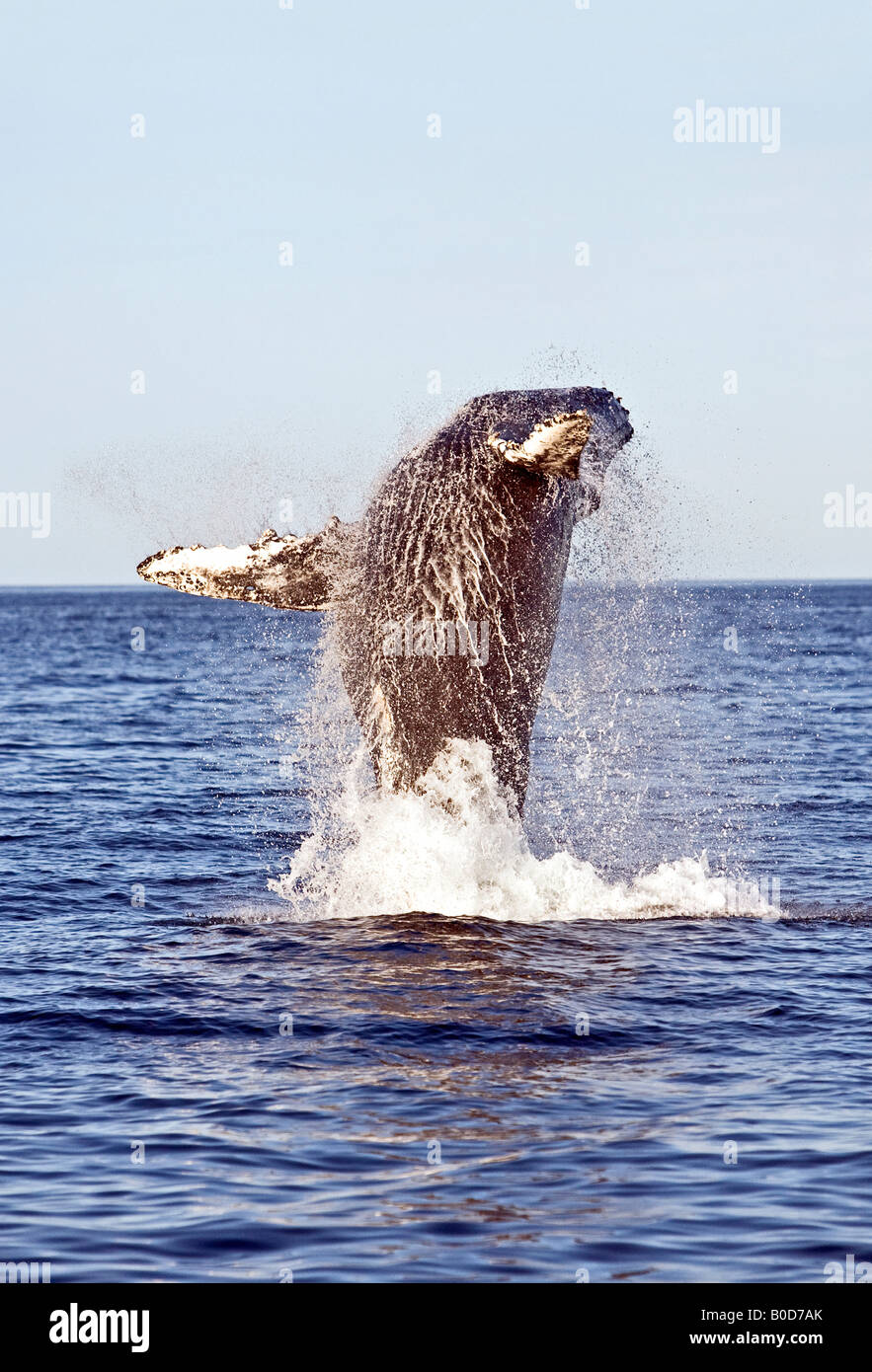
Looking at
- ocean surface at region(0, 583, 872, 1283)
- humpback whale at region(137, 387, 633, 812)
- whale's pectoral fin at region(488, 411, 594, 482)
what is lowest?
ocean surface at region(0, 583, 872, 1283)

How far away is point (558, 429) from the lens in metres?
11.8

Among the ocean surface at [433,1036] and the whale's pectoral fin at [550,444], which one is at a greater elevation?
the whale's pectoral fin at [550,444]

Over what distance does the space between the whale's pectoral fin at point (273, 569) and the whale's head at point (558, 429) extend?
6.27 feet

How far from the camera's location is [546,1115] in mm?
9328

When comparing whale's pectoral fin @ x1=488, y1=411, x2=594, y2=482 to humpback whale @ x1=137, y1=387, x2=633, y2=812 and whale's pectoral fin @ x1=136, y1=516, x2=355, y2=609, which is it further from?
whale's pectoral fin @ x1=136, y1=516, x2=355, y2=609

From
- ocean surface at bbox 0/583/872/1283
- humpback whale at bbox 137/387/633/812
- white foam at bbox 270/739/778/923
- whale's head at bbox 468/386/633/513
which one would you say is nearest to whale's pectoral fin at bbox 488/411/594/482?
whale's head at bbox 468/386/633/513

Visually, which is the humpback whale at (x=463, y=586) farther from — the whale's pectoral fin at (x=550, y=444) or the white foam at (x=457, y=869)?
the whale's pectoral fin at (x=550, y=444)

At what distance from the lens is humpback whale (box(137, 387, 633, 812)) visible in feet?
44.4

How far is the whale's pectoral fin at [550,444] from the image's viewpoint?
11.6m

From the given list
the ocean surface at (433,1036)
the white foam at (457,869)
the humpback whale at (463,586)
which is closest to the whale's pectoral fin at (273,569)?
the humpback whale at (463,586)

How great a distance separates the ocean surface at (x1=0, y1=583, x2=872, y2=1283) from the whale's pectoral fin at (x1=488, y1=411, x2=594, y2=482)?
2.89 metres

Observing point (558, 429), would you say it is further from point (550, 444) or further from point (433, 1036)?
point (433, 1036)

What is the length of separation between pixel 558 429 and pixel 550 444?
18 centimetres
